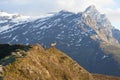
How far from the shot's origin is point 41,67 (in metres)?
66.5

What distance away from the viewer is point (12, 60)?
61938 millimetres

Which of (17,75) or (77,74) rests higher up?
(17,75)

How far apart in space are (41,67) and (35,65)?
176 cm

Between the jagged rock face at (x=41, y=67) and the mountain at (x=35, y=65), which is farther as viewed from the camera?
the jagged rock face at (x=41, y=67)

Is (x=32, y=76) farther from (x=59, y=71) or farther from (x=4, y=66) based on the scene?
(x=59, y=71)

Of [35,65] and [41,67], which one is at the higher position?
[35,65]

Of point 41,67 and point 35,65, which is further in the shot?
point 41,67

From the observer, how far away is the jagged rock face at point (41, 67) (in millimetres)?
59500

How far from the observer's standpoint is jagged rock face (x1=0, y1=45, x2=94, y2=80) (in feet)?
195

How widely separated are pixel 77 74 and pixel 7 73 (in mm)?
25239

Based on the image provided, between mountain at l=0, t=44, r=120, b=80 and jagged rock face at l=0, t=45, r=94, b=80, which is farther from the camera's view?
jagged rock face at l=0, t=45, r=94, b=80

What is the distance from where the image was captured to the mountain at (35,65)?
59.3 m

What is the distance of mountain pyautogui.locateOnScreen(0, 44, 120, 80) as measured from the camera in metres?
59.3

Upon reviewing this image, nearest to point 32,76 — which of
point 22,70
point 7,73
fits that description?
point 22,70
